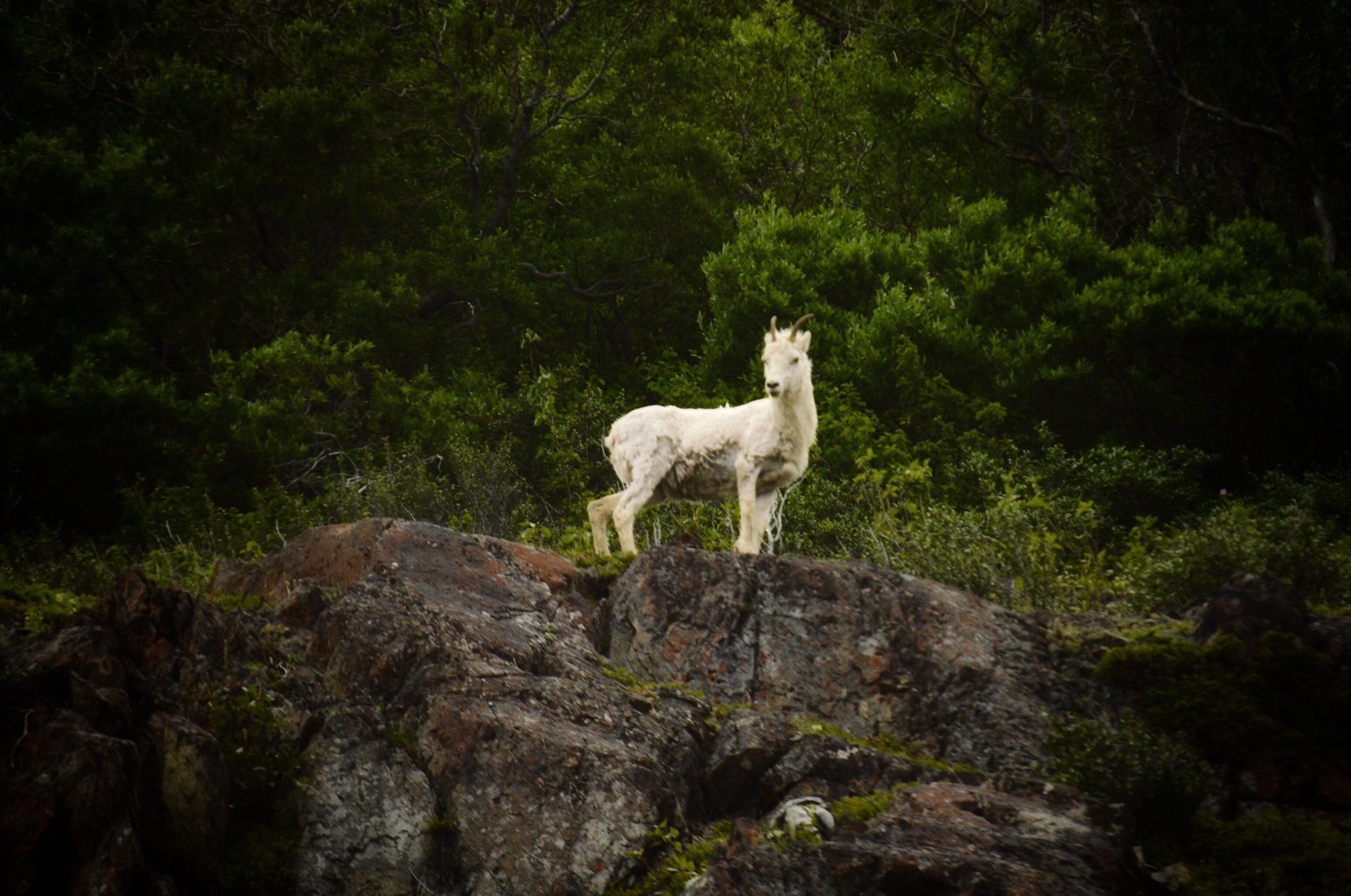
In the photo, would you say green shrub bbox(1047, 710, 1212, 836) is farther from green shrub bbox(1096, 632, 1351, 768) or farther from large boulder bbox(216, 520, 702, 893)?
large boulder bbox(216, 520, 702, 893)

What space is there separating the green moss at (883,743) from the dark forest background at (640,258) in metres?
5.42

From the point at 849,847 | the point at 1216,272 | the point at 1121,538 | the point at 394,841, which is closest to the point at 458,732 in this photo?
the point at 394,841

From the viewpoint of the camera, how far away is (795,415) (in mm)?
10570

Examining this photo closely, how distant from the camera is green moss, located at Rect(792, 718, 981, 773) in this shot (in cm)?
808

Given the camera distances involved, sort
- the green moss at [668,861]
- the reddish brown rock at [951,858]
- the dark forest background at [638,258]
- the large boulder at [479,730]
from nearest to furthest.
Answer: the reddish brown rock at [951,858], the green moss at [668,861], the large boulder at [479,730], the dark forest background at [638,258]

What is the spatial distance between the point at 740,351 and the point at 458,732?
53.1ft

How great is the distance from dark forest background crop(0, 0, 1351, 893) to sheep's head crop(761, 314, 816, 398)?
370 cm

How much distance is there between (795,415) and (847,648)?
2528 millimetres

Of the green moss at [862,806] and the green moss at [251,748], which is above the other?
the green moss at [862,806]

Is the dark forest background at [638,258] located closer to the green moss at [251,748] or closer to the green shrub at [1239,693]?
the green shrub at [1239,693]

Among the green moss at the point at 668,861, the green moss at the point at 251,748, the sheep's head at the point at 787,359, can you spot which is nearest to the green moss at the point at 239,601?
the green moss at the point at 251,748

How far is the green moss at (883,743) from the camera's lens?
26.5ft

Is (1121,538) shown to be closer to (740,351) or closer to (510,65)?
(740,351)

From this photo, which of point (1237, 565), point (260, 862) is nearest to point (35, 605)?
point (260, 862)
